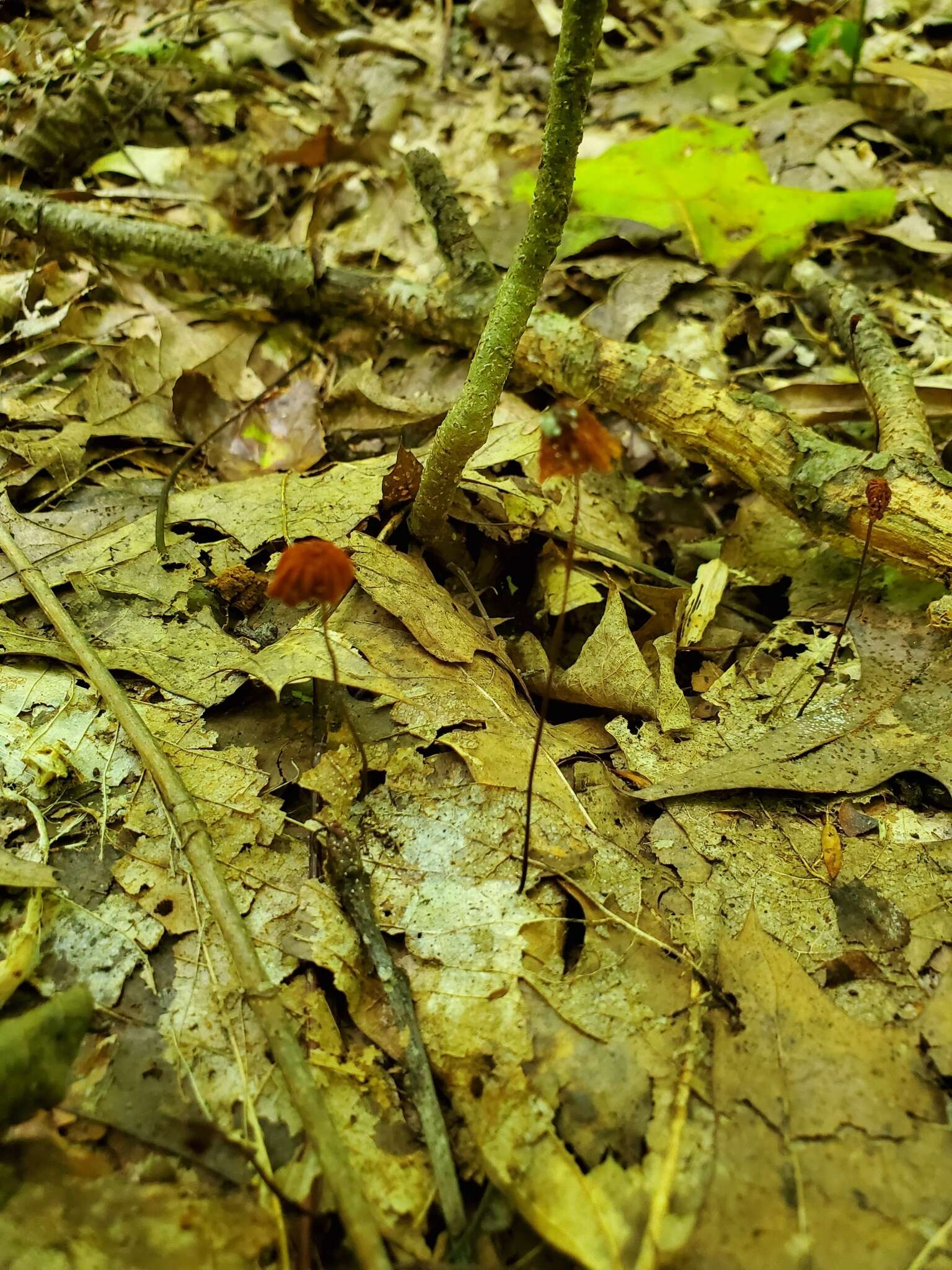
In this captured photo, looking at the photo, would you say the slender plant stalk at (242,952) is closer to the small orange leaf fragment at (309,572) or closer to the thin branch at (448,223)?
the small orange leaf fragment at (309,572)

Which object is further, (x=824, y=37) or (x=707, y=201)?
(x=824, y=37)

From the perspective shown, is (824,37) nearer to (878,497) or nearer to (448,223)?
(448,223)

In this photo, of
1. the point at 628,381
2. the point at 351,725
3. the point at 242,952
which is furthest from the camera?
the point at 628,381

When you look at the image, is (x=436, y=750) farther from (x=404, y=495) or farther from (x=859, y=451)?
(x=859, y=451)

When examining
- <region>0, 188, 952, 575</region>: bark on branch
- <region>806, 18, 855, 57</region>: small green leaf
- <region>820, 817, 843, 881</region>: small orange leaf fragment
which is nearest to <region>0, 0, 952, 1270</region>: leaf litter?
<region>820, 817, 843, 881</region>: small orange leaf fragment

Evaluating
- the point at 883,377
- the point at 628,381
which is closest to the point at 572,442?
the point at 628,381

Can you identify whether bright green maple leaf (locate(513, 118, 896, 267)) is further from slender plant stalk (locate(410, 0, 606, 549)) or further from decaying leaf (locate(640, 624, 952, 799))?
decaying leaf (locate(640, 624, 952, 799))
